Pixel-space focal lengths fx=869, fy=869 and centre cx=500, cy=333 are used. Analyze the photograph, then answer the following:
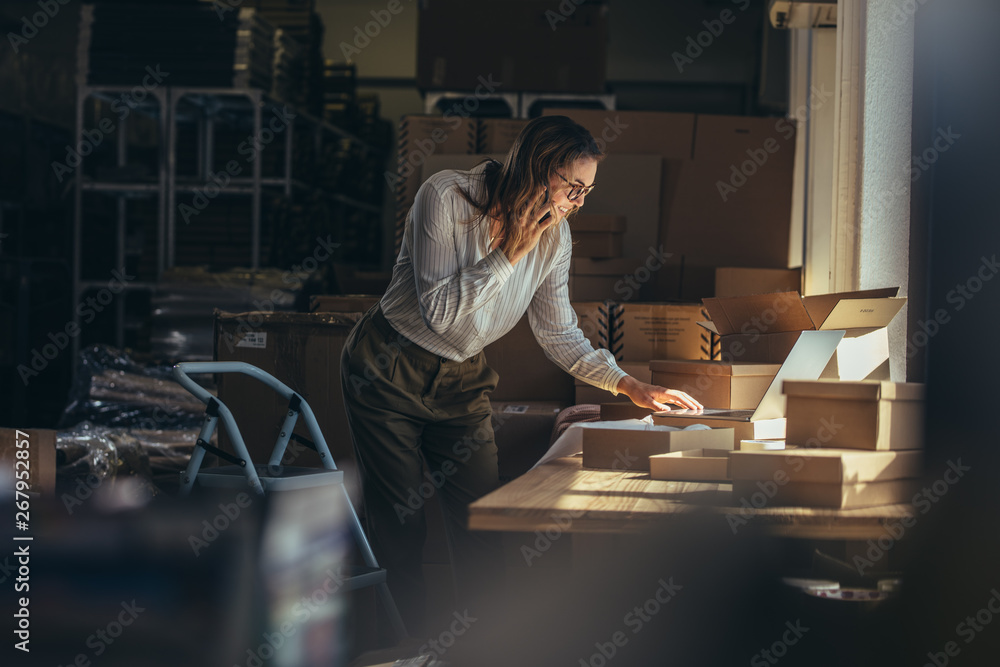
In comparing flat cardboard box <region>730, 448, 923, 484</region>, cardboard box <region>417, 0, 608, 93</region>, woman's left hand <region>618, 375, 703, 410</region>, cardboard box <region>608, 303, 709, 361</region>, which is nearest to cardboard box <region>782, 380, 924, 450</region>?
flat cardboard box <region>730, 448, 923, 484</region>

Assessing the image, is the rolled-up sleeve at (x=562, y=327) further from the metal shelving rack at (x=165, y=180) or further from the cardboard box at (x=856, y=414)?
the metal shelving rack at (x=165, y=180)

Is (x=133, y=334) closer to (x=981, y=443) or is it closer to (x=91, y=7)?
(x=91, y=7)

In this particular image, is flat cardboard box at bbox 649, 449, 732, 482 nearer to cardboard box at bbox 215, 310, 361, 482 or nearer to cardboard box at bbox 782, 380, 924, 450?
cardboard box at bbox 782, 380, 924, 450

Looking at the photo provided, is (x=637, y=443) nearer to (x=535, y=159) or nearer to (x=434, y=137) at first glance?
(x=535, y=159)

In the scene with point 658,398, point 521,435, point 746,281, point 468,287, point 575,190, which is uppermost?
point 575,190

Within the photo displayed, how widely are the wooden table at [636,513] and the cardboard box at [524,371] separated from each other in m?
1.87

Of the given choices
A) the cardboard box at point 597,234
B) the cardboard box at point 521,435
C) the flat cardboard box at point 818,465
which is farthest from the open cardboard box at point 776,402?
the cardboard box at point 597,234

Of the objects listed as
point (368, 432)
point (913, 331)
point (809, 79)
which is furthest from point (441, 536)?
point (809, 79)

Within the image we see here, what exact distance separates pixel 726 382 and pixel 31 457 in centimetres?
224

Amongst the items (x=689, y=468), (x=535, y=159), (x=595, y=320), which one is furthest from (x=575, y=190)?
(x=595, y=320)

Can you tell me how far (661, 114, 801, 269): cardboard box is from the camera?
3.79 m

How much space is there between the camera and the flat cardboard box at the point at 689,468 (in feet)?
5.16

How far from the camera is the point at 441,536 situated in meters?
3.00

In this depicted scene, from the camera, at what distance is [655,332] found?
328cm
